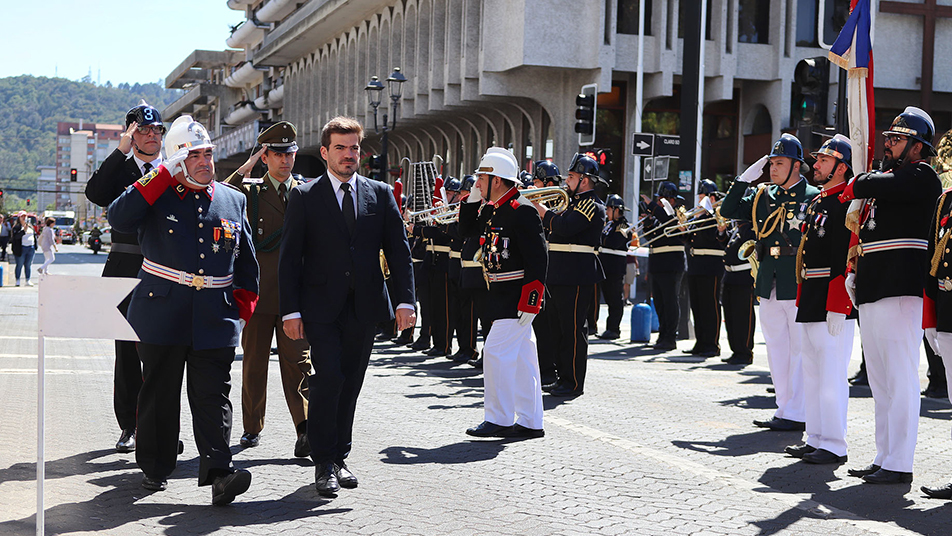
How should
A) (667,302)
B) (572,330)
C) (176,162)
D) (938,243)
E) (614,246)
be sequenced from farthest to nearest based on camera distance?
(614,246) < (667,302) < (572,330) < (938,243) < (176,162)

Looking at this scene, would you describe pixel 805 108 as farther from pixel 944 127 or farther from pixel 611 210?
pixel 944 127

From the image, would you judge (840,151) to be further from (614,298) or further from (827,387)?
(614,298)

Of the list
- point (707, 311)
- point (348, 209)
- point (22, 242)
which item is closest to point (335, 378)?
point (348, 209)

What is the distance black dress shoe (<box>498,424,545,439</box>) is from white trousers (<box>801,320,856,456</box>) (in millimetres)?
2030

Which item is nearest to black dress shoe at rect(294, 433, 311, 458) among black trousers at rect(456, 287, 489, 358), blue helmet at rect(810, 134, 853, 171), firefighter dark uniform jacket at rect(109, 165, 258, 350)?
firefighter dark uniform jacket at rect(109, 165, 258, 350)

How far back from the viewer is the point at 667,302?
658 inches

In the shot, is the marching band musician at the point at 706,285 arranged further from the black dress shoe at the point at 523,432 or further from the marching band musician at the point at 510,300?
the black dress shoe at the point at 523,432

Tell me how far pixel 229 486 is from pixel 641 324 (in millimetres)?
11939

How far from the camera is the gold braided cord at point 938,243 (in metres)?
6.84

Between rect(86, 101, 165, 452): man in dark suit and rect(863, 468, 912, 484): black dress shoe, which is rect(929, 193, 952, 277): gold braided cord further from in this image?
rect(86, 101, 165, 452): man in dark suit

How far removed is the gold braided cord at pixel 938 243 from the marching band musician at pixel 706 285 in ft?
27.6

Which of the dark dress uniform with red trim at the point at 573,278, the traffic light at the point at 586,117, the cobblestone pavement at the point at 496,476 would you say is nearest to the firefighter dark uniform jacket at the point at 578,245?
the dark dress uniform with red trim at the point at 573,278

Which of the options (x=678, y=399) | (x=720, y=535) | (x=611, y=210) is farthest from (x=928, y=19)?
(x=720, y=535)

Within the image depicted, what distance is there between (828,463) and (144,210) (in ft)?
16.2
